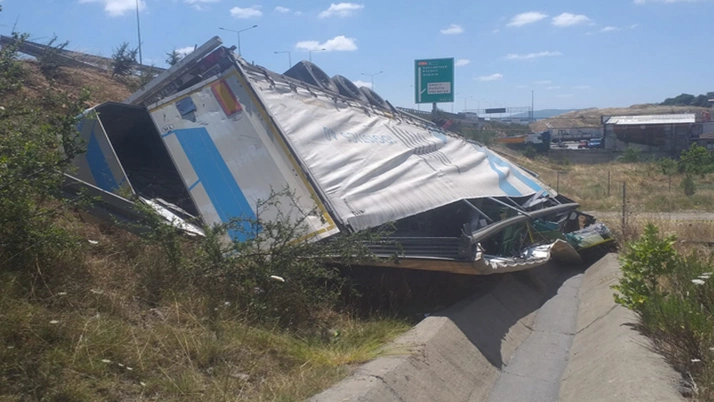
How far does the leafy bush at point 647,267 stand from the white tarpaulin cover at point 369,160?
9.63 ft

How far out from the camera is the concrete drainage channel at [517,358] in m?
5.46

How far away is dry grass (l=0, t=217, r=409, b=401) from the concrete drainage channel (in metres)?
0.42

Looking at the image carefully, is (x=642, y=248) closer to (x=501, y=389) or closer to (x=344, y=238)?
(x=501, y=389)

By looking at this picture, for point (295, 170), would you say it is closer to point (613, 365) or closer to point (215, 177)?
point (215, 177)

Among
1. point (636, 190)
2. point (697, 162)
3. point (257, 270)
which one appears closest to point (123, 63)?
point (257, 270)

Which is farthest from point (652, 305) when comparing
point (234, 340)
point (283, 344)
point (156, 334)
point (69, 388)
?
point (69, 388)

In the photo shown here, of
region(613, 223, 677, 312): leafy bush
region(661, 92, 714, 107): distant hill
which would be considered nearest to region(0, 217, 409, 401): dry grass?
region(613, 223, 677, 312): leafy bush

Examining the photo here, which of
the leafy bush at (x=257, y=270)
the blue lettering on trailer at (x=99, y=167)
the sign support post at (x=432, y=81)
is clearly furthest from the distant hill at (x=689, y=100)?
the leafy bush at (x=257, y=270)

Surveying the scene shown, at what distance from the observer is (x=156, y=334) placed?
525 centimetres

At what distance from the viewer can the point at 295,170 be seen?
8.73 meters

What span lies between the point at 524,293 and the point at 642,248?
132 inches

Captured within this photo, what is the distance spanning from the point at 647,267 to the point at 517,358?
5.86 ft

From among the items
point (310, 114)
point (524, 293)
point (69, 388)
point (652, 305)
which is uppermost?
point (310, 114)

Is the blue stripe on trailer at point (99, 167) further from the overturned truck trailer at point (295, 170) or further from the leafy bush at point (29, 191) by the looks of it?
the leafy bush at point (29, 191)
